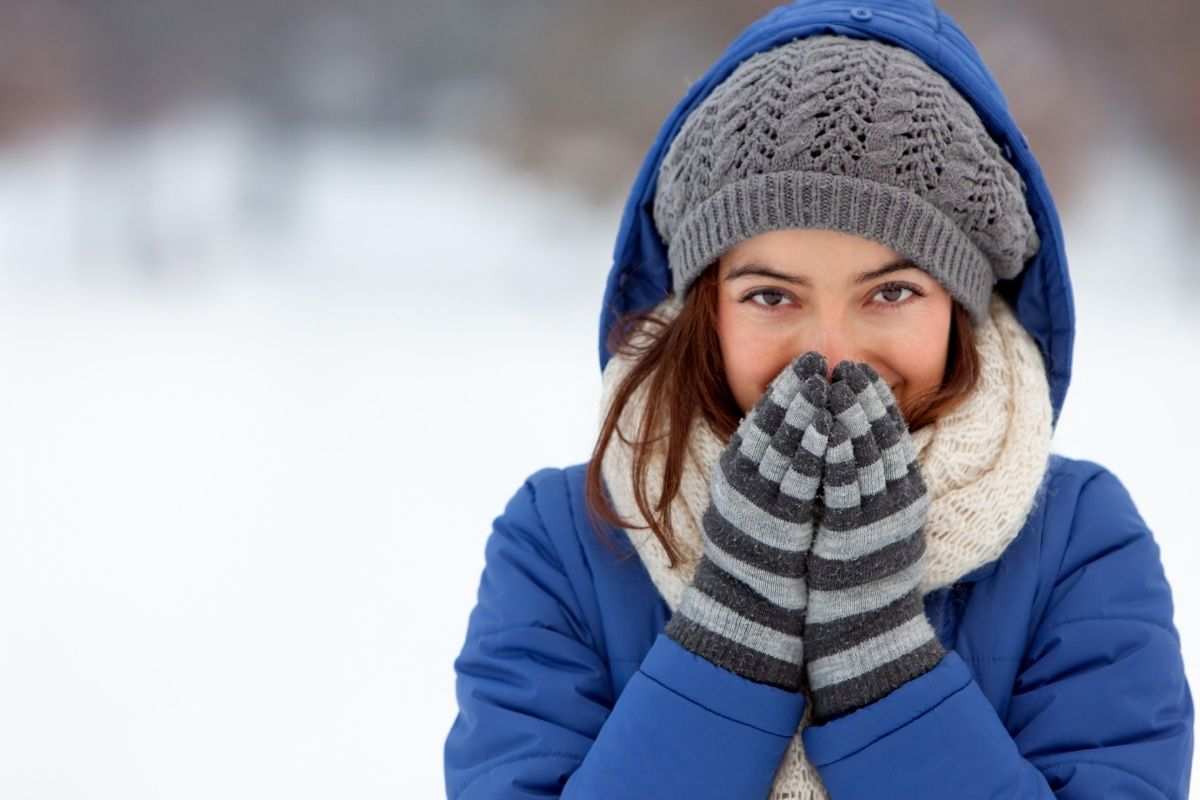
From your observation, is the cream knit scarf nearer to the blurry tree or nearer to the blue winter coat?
the blue winter coat

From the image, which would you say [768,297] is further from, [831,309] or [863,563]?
[863,563]

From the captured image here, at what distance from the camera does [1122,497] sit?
1062mm

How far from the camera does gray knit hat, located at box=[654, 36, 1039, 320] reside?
0.94m

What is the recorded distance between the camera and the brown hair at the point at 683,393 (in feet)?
3.34

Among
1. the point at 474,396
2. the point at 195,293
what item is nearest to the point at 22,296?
the point at 195,293

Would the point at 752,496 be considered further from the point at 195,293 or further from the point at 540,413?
the point at 195,293

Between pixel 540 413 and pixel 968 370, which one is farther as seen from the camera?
pixel 540 413

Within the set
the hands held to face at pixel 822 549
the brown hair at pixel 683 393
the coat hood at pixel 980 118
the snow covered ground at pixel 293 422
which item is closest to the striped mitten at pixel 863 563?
the hands held to face at pixel 822 549

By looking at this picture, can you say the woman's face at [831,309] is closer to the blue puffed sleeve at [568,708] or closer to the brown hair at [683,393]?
the brown hair at [683,393]

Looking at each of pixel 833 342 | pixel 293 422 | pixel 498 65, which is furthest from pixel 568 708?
pixel 498 65

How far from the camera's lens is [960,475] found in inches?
38.7

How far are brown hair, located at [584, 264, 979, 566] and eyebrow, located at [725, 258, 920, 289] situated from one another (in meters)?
0.05

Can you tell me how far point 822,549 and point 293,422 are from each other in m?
1.99

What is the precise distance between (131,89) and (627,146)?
52.9 inches
